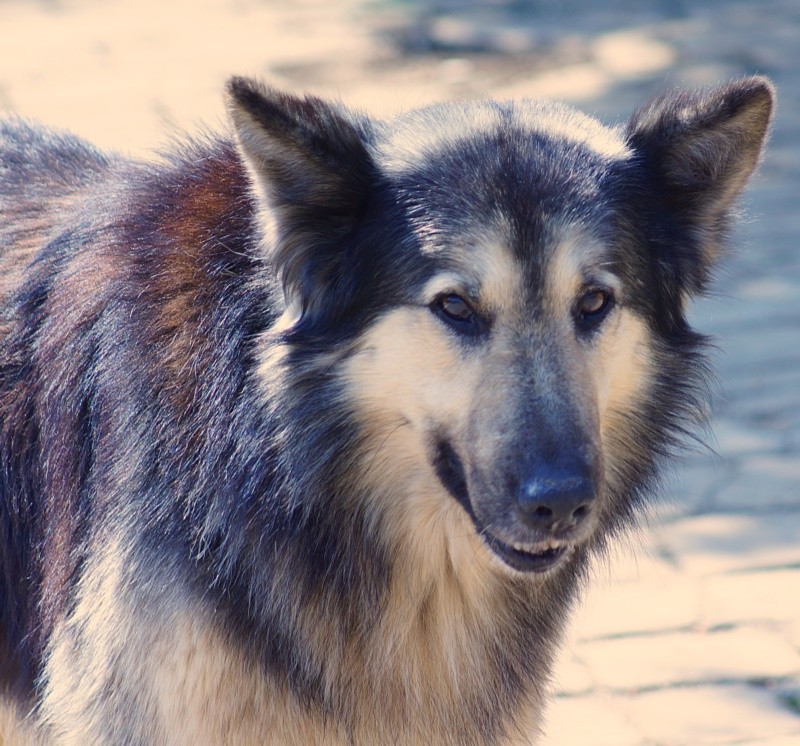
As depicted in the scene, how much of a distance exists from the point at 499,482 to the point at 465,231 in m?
0.55

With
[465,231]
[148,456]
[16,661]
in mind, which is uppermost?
[465,231]

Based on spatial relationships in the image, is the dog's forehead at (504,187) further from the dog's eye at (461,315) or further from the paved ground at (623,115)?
the paved ground at (623,115)

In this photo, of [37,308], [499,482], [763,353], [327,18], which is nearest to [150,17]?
[327,18]

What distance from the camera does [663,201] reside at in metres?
3.02

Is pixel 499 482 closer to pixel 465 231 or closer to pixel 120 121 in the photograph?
pixel 465 231

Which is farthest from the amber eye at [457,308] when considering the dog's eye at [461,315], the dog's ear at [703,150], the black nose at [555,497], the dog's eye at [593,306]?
the dog's ear at [703,150]

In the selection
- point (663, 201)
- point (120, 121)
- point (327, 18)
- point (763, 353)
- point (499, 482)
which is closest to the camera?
point (499, 482)

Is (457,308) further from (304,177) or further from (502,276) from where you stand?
(304,177)

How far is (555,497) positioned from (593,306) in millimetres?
495

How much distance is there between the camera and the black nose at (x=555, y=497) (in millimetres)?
2506

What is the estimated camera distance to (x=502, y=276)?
269 cm

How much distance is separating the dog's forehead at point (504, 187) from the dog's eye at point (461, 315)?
0.25 feet

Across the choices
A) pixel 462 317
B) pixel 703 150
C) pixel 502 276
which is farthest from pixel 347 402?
pixel 703 150

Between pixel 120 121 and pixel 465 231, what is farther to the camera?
pixel 120 121
